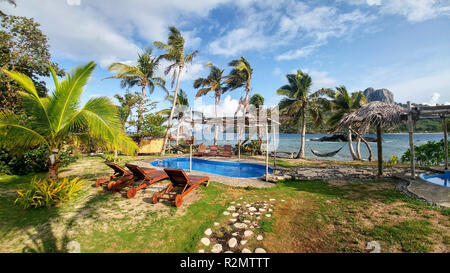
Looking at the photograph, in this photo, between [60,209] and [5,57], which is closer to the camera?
[60,209]

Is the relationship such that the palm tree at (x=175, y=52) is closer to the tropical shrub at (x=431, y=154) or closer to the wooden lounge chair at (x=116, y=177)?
the wooden lounge chair at (x=116, y=177)

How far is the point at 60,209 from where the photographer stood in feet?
14.5

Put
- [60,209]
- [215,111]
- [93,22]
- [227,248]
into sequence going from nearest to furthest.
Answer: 1. [227,248]
2. [60,209]
3. [93,22]
4. [215,111]

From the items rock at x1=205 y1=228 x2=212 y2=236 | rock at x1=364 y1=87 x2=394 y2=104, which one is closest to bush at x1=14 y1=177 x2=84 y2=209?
rock at x1=205 y1=228 x2=212 y2=236

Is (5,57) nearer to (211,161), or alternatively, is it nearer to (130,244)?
(211,161)

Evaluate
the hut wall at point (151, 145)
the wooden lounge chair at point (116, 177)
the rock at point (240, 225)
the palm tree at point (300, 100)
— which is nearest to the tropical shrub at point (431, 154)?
the palm tree at point (300, 100)

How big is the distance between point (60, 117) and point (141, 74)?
12.9 m

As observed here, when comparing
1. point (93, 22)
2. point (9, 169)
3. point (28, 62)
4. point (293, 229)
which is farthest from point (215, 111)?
point (293, 229)

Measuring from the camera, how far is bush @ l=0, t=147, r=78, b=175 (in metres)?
7.32

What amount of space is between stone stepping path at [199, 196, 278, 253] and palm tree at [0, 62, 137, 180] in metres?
3.32

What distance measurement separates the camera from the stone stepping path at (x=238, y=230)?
3.14 metres

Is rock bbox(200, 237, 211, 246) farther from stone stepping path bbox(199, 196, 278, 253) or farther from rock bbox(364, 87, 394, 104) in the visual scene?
rock bbox(364, 87, 394, 104)

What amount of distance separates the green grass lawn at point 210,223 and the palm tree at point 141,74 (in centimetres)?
1211
